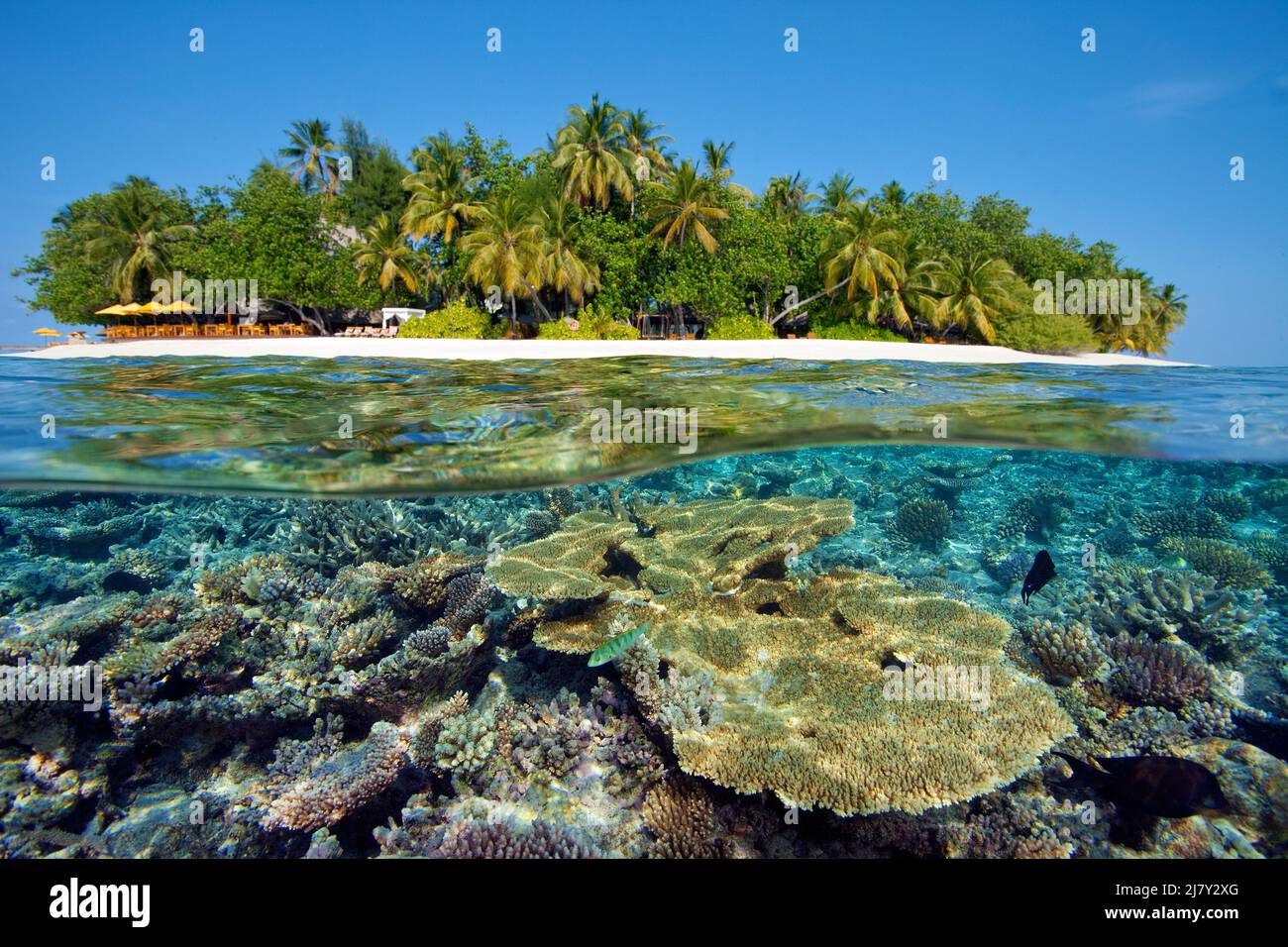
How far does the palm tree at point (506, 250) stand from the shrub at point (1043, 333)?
76.9ft

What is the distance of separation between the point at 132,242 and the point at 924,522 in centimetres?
4935

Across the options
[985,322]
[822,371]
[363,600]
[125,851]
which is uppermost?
[985,322]

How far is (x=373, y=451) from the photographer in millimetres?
6699

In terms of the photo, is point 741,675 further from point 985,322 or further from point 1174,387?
point 985,322

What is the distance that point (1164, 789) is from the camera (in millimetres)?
5113

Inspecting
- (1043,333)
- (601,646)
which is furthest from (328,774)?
(1043,333)

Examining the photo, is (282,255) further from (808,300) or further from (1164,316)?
(1164,316)

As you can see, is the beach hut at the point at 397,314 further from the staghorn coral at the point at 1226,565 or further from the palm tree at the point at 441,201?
the staghorn coral at the point at 1226,565

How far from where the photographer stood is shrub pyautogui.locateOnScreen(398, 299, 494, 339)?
97.3 feet

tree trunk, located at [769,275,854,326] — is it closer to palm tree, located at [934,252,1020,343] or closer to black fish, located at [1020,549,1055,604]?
palm tree, located at [934,252,1020,343]

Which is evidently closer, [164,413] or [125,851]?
[125,851]
